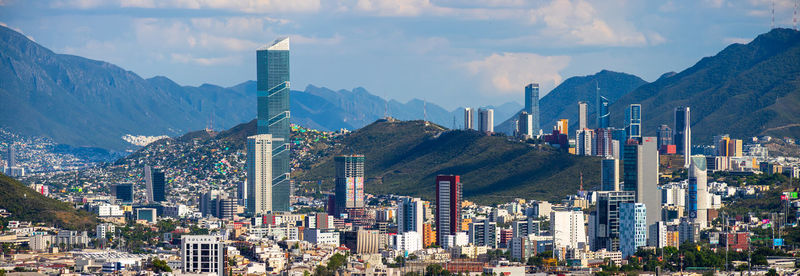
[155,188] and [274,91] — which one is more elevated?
[274,91]

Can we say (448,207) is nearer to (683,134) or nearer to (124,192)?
(124,192)

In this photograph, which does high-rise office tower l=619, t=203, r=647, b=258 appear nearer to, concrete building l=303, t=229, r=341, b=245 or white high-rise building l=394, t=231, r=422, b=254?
white high-rise building l=394, t=231, r=422, b=254

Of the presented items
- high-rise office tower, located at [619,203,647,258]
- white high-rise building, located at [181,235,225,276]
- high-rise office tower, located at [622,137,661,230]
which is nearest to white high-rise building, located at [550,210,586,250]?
high-rise office tower, located at [619,203,647,258]

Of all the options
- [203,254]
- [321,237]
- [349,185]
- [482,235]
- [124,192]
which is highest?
[349,185]

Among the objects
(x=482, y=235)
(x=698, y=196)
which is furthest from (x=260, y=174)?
(x=482, y=235)

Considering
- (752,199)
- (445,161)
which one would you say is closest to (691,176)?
(752,199)

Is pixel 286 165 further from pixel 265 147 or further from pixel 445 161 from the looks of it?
pixel 445 161
